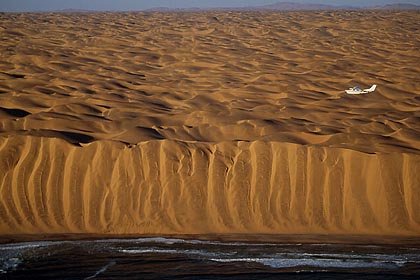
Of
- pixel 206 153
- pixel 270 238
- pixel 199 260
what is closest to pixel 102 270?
pixel 199 260

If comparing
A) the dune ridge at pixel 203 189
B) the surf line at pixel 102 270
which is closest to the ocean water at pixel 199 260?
the surf line at pixel 102 270

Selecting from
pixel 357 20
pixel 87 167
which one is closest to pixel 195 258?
pixel 87 167

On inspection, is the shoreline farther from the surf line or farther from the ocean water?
the surf line

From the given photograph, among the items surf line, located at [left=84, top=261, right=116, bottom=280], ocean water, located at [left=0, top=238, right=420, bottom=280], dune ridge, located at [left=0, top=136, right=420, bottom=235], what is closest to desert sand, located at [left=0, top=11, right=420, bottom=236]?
dune ridge, located at [left=0, top=136, right=420, bottom=235]

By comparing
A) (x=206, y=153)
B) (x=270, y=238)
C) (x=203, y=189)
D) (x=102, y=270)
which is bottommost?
(x=102, y=270)

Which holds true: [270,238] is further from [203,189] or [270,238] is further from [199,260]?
[203,189]

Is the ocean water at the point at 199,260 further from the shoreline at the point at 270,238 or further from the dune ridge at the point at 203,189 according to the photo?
the dune ridge at the point at 203,189

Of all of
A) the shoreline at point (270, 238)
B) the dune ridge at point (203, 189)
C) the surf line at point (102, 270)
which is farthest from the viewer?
the dune ridge at point (203, 189)
